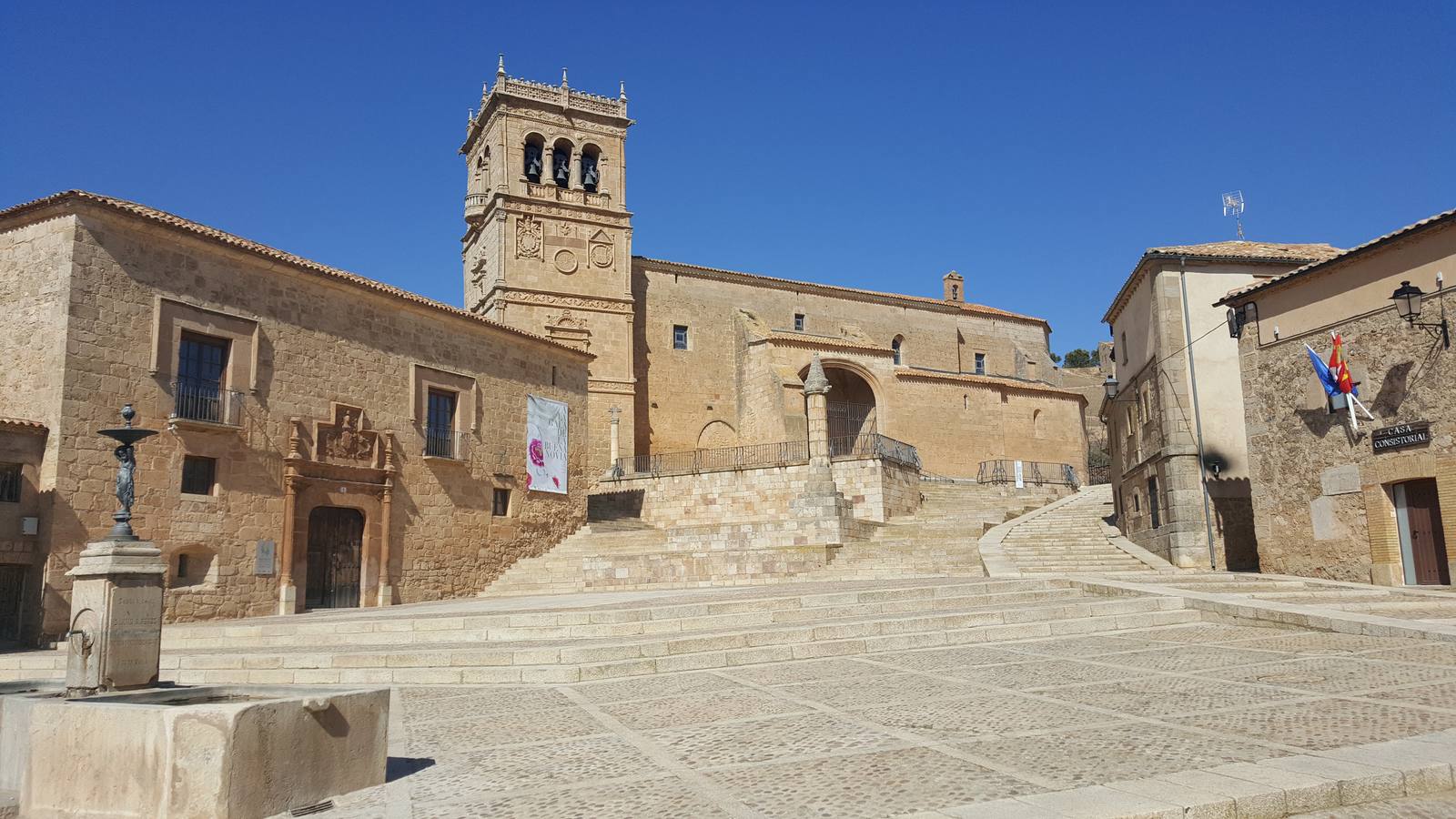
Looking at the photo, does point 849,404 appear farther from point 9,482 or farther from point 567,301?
point 9,482

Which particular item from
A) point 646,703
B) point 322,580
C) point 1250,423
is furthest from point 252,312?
point 1250,423

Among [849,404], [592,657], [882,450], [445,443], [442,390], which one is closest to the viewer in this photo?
[592,657]

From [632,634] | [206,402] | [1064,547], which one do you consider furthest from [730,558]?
[206,402]

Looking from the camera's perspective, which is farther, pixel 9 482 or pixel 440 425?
pixel 440 425

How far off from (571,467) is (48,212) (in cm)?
1189

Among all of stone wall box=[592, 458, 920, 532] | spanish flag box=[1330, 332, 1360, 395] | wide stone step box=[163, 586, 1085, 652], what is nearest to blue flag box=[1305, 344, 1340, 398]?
spanish flag box=[1330, 332, 1360, 395]

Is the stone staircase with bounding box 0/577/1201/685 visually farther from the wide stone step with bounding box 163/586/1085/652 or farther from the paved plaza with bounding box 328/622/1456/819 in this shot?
the paved plaza with bounding box 328/622/1456/819

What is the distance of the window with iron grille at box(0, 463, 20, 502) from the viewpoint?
500 inches

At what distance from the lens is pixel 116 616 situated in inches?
278

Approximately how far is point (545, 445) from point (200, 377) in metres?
8.21

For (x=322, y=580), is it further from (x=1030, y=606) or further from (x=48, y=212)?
(x=1030, y=606)

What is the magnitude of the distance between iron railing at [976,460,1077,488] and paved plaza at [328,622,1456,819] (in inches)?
1145

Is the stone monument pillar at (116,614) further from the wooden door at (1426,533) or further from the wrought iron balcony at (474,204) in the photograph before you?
the wrought iron balcony at (474,204)

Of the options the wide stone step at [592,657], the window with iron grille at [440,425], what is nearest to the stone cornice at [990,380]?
the window with iron grille at [440,425]
